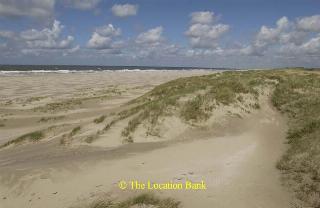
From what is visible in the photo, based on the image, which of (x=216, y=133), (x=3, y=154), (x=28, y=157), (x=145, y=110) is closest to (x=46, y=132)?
(x=3, y=154)

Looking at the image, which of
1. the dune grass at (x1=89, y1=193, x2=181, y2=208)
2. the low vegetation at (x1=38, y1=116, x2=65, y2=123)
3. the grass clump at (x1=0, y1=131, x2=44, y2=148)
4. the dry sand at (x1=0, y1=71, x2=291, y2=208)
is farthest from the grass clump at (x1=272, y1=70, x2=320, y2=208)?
the low vegetation at (x1=38, y1=116, x2=65, y2=123)

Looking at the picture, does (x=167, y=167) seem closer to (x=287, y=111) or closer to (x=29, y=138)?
(x=287, y=111)

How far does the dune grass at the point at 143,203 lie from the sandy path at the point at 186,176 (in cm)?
32

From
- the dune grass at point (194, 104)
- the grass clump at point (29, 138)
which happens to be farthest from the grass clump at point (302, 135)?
the grass clump at point (29, 138)

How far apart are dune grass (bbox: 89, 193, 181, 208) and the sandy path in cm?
32

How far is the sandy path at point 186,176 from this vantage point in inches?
340

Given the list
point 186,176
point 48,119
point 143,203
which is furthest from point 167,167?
point 48,119

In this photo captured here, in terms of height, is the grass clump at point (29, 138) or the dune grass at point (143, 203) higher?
the dune grass at point (143, 203)

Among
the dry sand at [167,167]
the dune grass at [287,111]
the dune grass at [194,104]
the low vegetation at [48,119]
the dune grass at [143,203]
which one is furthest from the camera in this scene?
the low vegetation at [48,119]

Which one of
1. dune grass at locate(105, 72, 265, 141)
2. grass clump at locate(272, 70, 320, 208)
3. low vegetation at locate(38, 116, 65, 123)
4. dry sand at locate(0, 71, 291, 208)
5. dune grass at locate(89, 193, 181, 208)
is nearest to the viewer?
dune grass at locate(89, 193, 181, 208)

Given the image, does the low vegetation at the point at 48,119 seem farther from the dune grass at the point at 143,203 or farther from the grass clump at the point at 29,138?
the dune grass at the point at 143,203

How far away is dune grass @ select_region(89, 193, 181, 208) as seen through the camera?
8.26 metres

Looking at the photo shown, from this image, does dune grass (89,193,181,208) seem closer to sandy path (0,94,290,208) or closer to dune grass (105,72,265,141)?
sandy path (0,94,290,208)

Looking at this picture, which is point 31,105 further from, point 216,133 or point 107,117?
point 216,133
